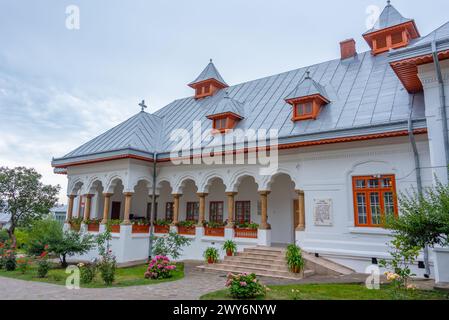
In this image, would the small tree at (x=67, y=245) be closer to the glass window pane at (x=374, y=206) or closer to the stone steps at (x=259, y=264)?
the stone steps at (x=259, y=264)

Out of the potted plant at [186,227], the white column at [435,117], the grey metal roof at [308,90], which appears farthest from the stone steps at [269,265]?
the grey metal roof at [308,90]

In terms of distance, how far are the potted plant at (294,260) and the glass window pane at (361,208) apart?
2464 mm

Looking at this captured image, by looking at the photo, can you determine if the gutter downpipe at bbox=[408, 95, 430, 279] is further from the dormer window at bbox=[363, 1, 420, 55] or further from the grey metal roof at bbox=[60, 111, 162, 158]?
the grey metal roof at bbox=[60, 111, 162, 158]

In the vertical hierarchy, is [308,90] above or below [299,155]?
above

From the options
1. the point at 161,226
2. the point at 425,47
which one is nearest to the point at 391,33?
the point at 425,47

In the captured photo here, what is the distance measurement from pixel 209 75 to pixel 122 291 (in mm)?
15318

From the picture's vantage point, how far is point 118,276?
11.7m

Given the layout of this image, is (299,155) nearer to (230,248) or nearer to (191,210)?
(230,248)

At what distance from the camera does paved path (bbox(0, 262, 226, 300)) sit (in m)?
8.08

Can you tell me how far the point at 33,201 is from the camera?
23953mm

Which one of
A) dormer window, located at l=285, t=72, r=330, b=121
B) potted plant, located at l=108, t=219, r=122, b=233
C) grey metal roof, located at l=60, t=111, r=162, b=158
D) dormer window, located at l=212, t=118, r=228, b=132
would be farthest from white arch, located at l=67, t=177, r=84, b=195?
dormer window, located at l=285, t=72, r=330, b=121
